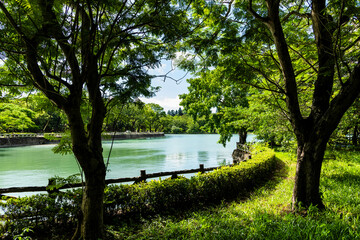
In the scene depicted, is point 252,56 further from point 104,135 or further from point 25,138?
point 25,138

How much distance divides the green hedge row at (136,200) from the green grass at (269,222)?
1.31ft

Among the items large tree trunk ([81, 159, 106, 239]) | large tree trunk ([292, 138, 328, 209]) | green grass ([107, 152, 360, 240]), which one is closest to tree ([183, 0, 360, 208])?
large tree trunk ([292, 138, 328, 209])

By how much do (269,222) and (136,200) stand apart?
296 centimetres

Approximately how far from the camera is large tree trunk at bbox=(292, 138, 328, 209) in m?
4.05

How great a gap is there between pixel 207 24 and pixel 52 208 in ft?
17.2

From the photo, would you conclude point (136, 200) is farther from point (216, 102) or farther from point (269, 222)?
point (216, 102)

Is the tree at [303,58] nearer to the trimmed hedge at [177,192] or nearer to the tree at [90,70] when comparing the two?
the tree at [90,70]

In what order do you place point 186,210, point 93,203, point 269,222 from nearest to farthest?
point 93,203 → point 269,222 → point 186,210

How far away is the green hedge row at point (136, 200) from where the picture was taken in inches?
153

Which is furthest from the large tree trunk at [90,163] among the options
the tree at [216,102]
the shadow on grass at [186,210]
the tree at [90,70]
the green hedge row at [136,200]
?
the tree at [216,102]

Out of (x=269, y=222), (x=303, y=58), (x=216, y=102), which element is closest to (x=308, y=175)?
(x=269, y=222)

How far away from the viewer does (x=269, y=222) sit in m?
3.46

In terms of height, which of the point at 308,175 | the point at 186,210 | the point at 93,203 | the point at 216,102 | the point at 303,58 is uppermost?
the point at 216,102

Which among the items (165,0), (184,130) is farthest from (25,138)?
(184,130)
